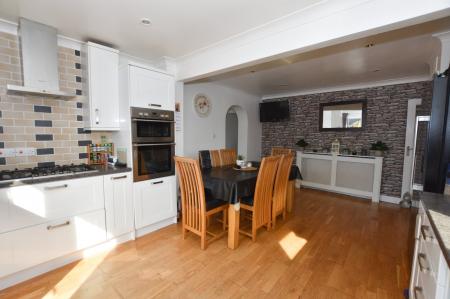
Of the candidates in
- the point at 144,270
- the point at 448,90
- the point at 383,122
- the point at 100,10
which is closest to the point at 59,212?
the point at 144,270

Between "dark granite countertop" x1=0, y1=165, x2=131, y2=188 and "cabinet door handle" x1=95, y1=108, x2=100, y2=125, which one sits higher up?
"cabinet door handle" x1=95, y1=108, x2=100, y2=125

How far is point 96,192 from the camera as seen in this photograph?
2080 millimetres

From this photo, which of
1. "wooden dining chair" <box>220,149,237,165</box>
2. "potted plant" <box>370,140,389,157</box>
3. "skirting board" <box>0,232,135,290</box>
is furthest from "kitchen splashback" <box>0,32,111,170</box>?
"potted plant" <box>370,140,389,157</box>

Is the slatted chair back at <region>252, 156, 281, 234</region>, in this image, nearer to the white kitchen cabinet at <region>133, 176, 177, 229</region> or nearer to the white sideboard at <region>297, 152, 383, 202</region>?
the white kitchen cabinet at <region>133, 176, 177, 229</region>

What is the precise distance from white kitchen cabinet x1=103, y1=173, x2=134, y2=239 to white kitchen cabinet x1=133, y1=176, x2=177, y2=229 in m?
0.08

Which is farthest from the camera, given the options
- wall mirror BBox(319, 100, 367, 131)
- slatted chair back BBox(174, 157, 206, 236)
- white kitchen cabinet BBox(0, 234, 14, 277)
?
wall mirror BBox(319, 100, 367, 131)

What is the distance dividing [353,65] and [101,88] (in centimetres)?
333

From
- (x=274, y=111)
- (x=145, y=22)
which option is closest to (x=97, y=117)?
(x=145, y=22)

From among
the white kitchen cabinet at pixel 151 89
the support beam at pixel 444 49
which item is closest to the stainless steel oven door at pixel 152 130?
the white kitchen cabinet at pixel 151 89

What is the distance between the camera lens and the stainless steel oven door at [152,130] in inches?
92.0

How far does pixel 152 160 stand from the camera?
2.52 metres

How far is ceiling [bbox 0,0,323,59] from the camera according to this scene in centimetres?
162

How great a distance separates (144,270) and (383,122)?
15.0 feet

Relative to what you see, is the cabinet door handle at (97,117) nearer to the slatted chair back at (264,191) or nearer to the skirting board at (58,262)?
the skirting board at (58,262)
